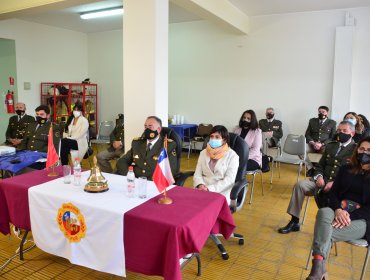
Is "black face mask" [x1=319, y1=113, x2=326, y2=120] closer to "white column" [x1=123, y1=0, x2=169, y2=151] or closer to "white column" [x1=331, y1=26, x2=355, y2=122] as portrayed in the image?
"white column" [x1=331, y1=26, x2=355, y2=122]

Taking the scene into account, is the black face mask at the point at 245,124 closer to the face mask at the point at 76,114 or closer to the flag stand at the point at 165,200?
the face mask at the point at 76,114

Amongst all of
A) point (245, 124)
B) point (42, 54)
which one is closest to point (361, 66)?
point (245, 124)

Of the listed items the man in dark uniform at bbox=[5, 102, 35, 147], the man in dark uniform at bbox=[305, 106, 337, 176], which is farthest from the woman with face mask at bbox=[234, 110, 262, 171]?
the man in dark uniform at bbox=[5, 102, 35, 147]

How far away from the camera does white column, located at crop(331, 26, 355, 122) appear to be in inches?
248

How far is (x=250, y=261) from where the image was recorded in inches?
116

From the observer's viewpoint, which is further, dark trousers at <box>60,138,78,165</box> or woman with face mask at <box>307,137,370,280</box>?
dark trousers at <box>60,138,78,165</box>

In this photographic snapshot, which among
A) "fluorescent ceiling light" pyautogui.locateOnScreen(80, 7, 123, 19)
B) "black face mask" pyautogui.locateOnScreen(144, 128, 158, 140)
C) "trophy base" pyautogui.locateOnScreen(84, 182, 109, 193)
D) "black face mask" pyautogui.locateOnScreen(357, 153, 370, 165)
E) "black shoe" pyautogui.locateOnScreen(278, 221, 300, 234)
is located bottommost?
"black shoe" pyautogui.locateOnScreen(278, 221, 300, 234)

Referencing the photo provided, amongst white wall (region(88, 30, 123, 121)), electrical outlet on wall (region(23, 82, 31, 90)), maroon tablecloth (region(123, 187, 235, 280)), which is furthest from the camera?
white wall (region(88, 30, 123, 121))

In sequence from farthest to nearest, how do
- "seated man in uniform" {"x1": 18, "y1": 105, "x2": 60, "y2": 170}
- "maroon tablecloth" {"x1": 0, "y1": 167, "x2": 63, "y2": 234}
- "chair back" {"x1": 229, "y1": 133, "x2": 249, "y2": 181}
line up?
"seated man in uniform" {"x1": 18, "y1": 105, "x2": 60, "y2": 170} → "chair back" {"x1": 229, "y1": 133, "x2": 249, "y2": 181} → "maroon tablecloth" {"x1": 0, "y1": 167, "x2": 63, "y2": 234}

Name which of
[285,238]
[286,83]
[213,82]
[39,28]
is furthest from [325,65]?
[39,28]

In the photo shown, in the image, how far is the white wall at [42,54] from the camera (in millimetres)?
7668

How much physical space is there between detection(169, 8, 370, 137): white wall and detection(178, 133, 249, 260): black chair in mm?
4040

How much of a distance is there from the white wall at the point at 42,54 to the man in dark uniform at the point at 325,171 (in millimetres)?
6602

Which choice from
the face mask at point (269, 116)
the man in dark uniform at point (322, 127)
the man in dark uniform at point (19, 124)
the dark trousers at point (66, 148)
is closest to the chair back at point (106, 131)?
the man in dark uniform at point (19, 124)
